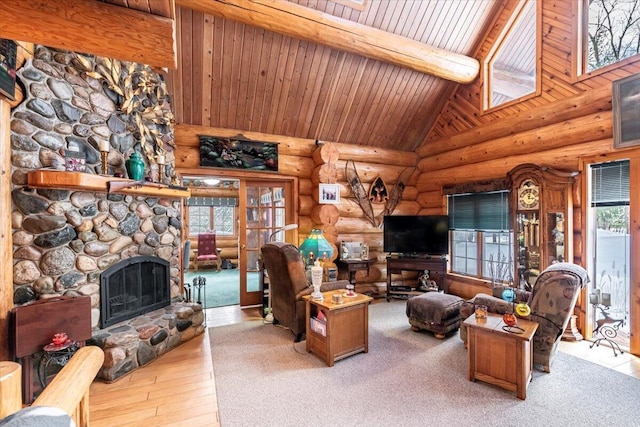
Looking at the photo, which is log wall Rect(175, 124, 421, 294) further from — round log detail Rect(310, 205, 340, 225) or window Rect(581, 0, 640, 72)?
window Rect(581, 0, 640, 72)

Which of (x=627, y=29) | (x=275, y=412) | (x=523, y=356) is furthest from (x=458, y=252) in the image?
(x=275, y=412)

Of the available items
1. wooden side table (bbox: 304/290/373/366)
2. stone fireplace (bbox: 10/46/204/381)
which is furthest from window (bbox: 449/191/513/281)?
stone fireplace (bbox: 10/46/204/381)

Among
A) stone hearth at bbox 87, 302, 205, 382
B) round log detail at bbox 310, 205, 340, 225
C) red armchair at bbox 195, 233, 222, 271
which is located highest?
round log detail at bbox 310, 205, 340, 225

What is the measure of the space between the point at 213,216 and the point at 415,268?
21.0ft

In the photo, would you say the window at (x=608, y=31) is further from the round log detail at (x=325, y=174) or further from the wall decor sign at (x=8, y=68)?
the wall decor sign at (x=8, y=68)

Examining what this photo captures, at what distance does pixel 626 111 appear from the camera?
10.4 feet

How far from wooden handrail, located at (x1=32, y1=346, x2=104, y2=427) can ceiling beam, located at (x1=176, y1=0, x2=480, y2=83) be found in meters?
3.59

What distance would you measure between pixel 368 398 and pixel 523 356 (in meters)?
1.29

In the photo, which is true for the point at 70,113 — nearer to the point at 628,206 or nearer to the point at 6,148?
the point at 6,148

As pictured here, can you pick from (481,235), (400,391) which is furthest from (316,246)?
(481,235)

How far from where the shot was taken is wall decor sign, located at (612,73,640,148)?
3105mm

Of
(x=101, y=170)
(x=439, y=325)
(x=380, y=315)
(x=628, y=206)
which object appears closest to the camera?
(x=101, y=170)

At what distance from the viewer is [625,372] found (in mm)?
2820

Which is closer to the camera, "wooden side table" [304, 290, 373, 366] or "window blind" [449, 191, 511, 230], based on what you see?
"wooden side table" [304, 290, 373, 366]
